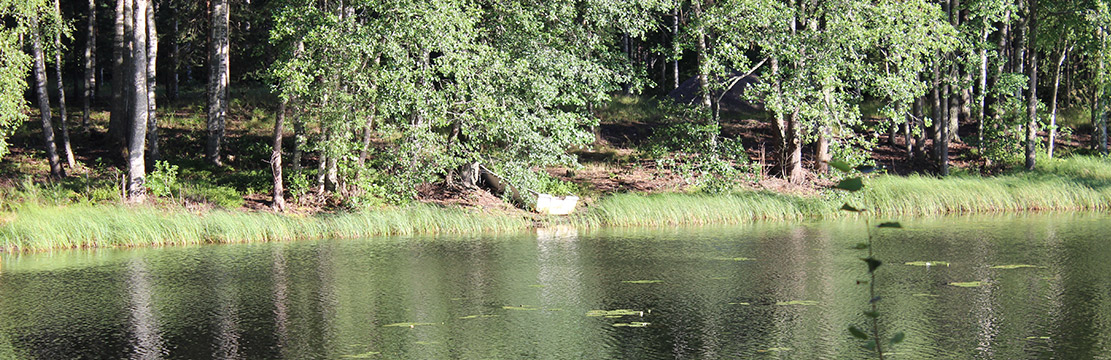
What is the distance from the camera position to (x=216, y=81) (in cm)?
2256

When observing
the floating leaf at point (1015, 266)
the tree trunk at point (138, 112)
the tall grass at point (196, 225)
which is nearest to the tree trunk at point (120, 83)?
the tree trunk at point (138, 112)

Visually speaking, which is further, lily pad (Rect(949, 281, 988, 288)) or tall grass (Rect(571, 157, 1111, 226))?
tall grass (Rect(571, 157, 1111, 226))

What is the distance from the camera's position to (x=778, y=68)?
20375mm

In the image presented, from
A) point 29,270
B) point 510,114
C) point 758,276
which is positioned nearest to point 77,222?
point 29,270

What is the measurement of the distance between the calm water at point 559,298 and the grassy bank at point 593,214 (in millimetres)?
806

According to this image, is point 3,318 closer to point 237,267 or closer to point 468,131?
point 237,267

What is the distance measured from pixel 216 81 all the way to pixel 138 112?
3126 mm

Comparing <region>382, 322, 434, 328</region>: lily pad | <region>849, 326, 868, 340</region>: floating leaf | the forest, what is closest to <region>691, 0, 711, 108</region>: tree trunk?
the forest

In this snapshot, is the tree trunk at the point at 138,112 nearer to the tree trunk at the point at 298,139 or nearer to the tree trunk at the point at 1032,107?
the tree trunk at the point at 298,139

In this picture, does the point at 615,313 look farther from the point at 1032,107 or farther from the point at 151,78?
the point at 1032,107

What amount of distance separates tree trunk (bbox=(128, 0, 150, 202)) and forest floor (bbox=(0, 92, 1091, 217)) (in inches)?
17.2

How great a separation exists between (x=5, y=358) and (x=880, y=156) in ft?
78.4

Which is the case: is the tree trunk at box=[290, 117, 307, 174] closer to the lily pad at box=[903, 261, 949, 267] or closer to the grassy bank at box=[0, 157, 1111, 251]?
the grassy bank at box=[0, 157, 1111, 251]

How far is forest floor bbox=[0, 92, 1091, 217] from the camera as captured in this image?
2000 centimetres
